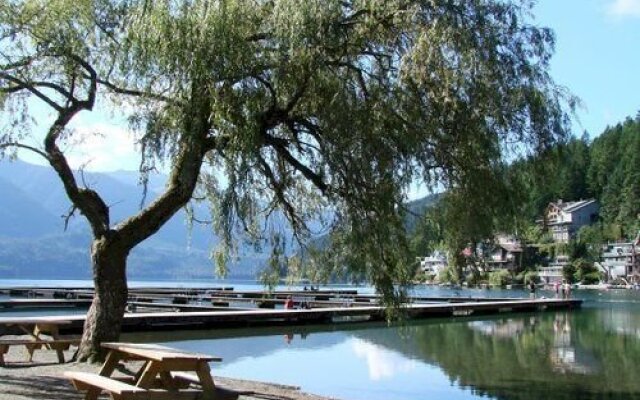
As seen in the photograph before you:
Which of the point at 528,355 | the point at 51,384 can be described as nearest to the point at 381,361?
the point at 528,355

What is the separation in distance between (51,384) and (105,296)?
1555 mm

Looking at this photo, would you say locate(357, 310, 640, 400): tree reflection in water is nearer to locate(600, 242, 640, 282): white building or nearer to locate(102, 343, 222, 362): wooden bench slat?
locate(102, 343, 222, 362): wooden bench slat

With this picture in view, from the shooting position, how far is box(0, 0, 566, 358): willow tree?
876cm

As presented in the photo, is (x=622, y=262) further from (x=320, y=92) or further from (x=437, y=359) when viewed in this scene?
(x=320, y=92)

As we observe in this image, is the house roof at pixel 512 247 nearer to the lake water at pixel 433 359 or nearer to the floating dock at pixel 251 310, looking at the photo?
the floating dock at pixel 251 310

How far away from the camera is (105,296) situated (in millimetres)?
10586

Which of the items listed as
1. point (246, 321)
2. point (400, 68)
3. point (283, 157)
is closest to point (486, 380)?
point (283, 157)

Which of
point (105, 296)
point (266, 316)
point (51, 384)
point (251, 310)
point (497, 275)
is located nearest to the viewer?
point (51, 384)

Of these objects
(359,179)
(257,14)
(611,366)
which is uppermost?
(257,14)

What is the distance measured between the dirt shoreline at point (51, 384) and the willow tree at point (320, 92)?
0.79m

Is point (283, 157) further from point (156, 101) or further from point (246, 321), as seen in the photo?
point (246, 321)

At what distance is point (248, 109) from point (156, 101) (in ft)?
5.15

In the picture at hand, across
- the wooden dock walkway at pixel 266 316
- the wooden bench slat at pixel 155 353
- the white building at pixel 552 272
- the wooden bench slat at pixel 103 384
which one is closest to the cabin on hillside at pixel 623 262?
the white building at pixel 552 272

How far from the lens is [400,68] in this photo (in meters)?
8.99
